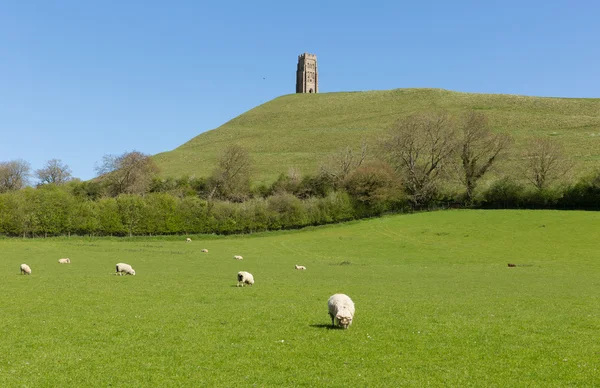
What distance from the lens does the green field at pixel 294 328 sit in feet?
41.4

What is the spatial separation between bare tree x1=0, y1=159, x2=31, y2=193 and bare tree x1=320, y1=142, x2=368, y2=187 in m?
94.2

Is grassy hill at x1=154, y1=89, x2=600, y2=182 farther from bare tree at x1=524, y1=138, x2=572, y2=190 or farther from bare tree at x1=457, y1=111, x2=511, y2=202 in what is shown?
bare tree at x1=457, y1=111, x2=511, y2=202

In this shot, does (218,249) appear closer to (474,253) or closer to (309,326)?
(474,253)

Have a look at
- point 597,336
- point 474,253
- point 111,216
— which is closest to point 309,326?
point 597,336

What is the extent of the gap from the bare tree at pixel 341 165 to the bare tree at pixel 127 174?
4687 cm

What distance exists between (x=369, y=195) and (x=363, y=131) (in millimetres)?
73954

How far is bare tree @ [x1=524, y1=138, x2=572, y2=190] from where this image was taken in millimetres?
95438

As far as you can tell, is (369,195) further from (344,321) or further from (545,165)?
(344,321)

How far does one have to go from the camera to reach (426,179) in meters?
99.4

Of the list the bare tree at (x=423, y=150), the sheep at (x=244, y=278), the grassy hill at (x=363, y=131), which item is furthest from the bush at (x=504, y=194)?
the sheep at (x=244, y=278)

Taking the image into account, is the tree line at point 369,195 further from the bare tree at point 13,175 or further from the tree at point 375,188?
the bare tree at point 13,175

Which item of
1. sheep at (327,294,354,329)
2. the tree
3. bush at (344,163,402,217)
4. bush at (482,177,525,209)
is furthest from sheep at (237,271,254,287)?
bush at (482,177,525,209)

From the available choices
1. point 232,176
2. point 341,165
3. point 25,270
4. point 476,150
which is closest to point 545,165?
point 476,150

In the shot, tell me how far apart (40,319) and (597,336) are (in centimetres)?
2128
